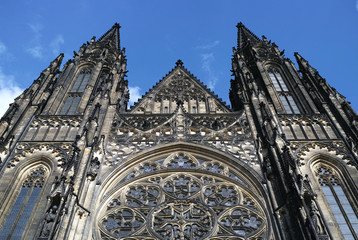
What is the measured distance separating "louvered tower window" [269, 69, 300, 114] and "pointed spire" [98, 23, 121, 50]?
12.1m

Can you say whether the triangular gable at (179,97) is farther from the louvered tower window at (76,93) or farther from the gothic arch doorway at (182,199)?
the gothic arch doorway at (182,199)

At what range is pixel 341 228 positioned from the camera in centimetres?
1184

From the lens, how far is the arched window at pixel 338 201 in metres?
11.9

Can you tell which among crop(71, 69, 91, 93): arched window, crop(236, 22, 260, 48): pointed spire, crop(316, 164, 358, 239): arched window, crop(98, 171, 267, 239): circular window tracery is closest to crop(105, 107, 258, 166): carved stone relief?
crop(98, 171, 267, 239): circular window tracery

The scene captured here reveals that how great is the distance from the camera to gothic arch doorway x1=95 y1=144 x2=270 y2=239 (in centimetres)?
1157

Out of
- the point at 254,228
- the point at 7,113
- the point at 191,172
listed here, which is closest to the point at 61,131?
the point at 7,113

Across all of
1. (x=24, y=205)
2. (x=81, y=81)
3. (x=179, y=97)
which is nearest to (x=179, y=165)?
(x=24, y=205)

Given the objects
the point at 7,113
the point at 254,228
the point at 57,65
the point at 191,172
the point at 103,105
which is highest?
the point at 57,65

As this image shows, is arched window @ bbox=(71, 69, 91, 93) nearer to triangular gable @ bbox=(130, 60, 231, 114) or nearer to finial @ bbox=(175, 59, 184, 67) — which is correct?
triangular gable @ bbox=(130, 60, 231, 114)

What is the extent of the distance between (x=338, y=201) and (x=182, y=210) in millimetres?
5101

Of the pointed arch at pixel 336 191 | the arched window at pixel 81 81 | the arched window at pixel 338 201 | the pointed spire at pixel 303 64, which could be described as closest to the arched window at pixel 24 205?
the arched window at pixel 81 81

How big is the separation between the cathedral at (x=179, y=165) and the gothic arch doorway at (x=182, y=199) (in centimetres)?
4

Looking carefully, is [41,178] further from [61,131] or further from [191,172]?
[191,172]

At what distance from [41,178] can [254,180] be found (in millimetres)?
7341
